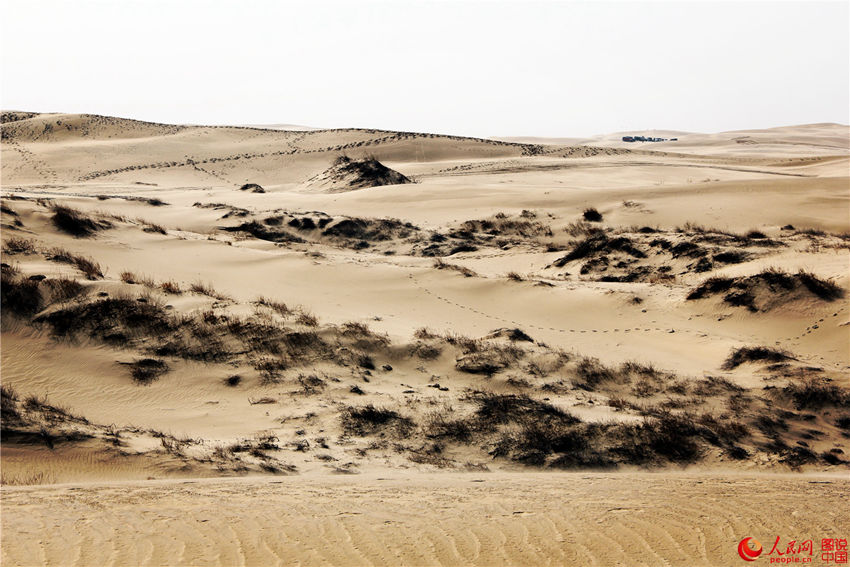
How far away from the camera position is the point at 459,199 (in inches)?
1049

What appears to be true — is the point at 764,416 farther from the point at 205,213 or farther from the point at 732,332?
the point at 205,213

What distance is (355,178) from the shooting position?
31.8 meters

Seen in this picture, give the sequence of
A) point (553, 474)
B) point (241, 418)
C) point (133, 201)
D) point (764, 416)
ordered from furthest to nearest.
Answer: point (133, 201)
point (764, 416)
point (241, 418)
point (553, 474)

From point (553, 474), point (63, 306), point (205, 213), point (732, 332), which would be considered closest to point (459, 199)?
point (205, 213)

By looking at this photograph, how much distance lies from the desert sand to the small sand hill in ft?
35.2

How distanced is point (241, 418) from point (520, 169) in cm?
3276

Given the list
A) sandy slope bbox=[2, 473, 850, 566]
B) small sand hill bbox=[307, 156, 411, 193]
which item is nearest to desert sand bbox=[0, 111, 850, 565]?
sandy slope bbox=[2, 473, 850, 566]

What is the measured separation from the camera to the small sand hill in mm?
31312

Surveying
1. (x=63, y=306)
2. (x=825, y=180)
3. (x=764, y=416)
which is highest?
(x=825, y=180)

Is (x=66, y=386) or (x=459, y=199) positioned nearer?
(x=66, y=386)

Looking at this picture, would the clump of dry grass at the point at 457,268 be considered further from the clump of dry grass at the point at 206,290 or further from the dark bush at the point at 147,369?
the dark bush at the point at 147,369

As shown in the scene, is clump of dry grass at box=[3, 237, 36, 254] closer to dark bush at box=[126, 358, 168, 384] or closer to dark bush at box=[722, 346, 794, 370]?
dark bush at box=[126, 358, 168, 384]

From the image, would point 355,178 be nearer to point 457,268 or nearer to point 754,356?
point 457,268

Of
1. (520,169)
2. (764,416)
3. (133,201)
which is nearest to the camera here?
(764,416)
